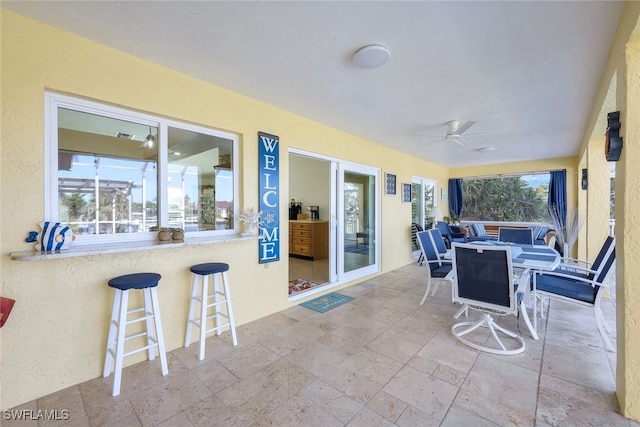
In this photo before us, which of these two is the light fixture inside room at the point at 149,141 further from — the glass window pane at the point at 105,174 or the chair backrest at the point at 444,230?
the chair backrest at the point at 444,230

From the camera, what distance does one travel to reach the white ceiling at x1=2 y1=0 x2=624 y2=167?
160 cm


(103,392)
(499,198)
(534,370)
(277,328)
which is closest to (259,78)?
(277,328)

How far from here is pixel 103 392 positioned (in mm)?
1823

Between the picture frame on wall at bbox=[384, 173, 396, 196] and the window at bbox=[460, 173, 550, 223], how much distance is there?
12.5 feet

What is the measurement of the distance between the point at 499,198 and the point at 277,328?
7.51 meters

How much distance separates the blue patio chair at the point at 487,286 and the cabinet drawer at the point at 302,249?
3.99 metres

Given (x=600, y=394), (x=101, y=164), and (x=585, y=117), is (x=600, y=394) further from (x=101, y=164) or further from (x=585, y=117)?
(x=101, y=164)

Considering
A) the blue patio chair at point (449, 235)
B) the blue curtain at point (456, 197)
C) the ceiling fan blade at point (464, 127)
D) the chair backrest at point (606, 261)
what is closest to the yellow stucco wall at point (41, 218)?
the ceiling fan blade at point (464, 127)

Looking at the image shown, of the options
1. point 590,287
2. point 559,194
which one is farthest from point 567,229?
point 590,287

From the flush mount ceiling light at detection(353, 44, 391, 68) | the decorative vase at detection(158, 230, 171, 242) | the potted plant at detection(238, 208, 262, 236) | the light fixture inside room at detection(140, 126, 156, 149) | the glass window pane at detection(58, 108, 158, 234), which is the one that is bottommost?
the decorative vase at detection(158, 230, 171, 242)

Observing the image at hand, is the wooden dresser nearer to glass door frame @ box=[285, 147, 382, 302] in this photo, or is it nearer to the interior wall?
the interior wall

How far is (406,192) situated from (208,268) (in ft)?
14.5

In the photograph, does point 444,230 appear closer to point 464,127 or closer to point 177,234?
point 464,127

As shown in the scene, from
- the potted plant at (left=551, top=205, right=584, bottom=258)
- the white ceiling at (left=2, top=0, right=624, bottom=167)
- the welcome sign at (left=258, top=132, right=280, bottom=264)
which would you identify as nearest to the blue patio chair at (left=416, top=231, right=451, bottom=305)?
the white ceiling at (left=2, top=0, right=624, bottom=167)
